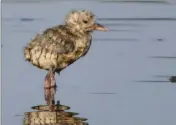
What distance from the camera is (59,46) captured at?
4.36 ft

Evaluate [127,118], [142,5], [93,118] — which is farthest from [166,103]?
[142,5]

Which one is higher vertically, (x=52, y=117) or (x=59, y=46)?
(x=59, y=46)

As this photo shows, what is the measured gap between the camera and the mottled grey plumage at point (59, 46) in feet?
4.34

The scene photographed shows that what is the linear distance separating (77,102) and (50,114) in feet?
0.40

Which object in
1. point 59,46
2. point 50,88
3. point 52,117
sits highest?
point 59,46

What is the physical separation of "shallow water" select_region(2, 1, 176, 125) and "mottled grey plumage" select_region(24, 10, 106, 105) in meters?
0.03

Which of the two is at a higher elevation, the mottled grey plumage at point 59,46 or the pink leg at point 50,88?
the mottled grey plumage at point 59,46

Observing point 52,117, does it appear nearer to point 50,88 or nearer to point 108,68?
point 50,88

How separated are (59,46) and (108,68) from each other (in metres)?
0.21

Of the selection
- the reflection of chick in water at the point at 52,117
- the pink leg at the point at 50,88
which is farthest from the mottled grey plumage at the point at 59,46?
the reflection of chick in water at the point at 52,117

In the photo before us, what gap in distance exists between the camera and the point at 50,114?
4.39ft

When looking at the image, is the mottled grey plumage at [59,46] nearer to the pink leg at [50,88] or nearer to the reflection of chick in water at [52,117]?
the pink leg at [50,88]

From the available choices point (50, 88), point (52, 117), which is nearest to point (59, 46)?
point (50, 88)

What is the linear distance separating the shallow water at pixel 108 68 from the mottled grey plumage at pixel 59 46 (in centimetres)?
3
